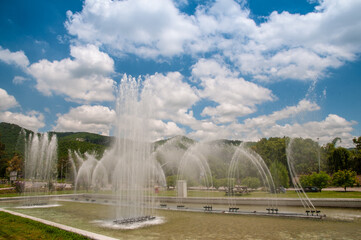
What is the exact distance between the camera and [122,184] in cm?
1584

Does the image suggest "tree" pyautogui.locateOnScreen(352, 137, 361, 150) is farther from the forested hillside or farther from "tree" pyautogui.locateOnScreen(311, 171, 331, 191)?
"tree" pyautogui.locateOnScreen(311, 171, 331, 191)

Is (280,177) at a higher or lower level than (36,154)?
lower

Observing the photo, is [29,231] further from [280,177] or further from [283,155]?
[283,155]

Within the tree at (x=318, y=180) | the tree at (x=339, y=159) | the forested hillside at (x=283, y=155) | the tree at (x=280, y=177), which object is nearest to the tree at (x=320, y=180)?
the tree at (x=318, y=180)

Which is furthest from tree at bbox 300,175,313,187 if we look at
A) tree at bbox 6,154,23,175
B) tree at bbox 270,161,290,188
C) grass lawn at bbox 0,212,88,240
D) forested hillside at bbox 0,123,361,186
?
tree at bbox 6,154,23,175

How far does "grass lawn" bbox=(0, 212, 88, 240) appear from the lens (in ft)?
32.3

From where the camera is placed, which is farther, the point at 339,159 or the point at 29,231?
the point at 339,159

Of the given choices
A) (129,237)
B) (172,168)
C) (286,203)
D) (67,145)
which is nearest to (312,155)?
(172,168)

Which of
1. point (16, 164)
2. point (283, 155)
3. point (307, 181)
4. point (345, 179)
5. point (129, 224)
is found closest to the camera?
point (129, 224)

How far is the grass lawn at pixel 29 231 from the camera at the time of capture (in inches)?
387

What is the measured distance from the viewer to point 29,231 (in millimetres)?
10992

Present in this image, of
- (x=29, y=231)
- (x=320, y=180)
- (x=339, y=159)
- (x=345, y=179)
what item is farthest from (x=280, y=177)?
(x=29, y=231)

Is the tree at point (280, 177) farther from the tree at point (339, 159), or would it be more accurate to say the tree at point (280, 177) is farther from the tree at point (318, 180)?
the tree at point (339, 159)

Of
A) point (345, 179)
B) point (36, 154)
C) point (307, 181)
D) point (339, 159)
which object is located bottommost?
point (307, 181)
